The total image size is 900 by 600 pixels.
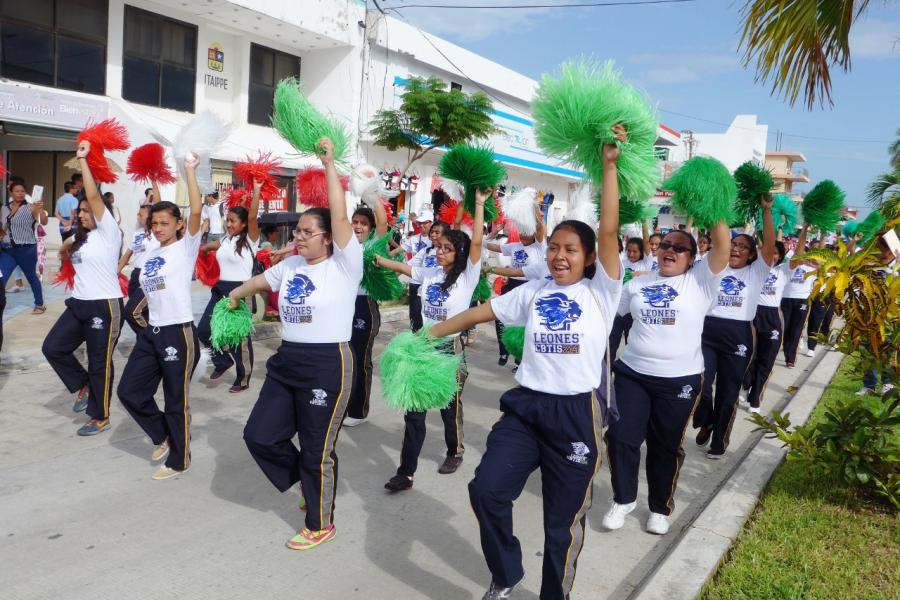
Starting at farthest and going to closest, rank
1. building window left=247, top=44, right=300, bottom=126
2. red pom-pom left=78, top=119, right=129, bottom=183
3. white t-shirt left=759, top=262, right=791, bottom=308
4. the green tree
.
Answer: building window left=247, top=44, right=300, bottom=126 < the green tree < white t-shirt left=759, top=262, right=791, bottom=308 < red pom-pom left=78, top=119, right=129, bottom=183

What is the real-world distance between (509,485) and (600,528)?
169 cm

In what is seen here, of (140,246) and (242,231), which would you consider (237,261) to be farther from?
(140,246)

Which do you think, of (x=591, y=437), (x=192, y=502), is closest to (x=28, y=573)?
(x=192, y=502)

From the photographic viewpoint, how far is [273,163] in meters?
6.44

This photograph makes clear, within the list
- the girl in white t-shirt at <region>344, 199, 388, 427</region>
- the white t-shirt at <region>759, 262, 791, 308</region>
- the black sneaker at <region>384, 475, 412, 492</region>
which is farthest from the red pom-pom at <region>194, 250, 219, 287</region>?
the white t-shirt at <region>759, 262, 791, 308</region>

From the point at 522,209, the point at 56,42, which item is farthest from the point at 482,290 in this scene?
the point at 56,42

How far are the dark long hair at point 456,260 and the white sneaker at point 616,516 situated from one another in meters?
1.80

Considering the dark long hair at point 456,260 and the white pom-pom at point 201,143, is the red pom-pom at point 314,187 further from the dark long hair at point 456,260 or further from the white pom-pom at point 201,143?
the dark long hair at point 456,260

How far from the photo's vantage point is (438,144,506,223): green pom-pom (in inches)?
214

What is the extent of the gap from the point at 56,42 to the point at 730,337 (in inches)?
635

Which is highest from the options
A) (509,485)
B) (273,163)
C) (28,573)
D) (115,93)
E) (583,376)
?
(115,93)

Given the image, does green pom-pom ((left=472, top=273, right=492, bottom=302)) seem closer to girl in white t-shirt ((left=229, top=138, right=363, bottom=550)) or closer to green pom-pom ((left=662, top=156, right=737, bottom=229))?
girl in white t-shirt ((left=229, top=138, right=363, bottom=550))

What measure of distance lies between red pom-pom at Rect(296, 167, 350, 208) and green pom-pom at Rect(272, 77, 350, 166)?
172cm

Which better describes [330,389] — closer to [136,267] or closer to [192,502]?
[192,502]
